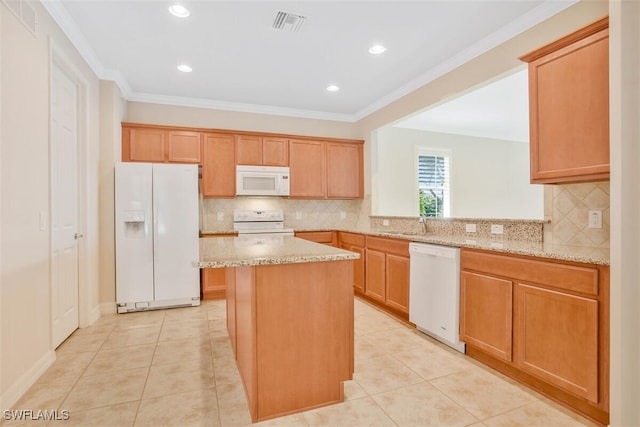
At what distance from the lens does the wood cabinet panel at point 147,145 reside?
165 inches

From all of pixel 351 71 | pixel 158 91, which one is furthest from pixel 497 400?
pixel 158 91

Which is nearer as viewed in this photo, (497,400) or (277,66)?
(497,400)

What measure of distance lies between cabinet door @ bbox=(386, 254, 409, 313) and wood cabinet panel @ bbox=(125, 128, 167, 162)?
3.20 meters

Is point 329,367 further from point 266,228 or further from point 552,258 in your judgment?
point 266,228

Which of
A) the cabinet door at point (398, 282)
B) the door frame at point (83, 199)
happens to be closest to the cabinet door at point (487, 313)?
the cabinet door at point (398, 282)

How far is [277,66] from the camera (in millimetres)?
3555

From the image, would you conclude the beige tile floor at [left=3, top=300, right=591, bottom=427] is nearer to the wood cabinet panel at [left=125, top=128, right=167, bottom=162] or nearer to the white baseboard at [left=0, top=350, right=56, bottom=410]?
the white baseboard at [left=0, top=350, right=56, bottom=410]

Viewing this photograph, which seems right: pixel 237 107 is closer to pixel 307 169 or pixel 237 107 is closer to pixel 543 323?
pixel 307 169

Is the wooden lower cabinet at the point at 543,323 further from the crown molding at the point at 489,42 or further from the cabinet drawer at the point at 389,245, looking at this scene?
the crown molding at the point at 489,42

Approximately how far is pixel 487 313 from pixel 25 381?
10.2 ft

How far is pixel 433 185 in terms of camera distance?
6211 mm

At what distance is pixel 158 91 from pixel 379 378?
4.24 meters

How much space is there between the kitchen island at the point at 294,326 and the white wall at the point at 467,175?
378 cm

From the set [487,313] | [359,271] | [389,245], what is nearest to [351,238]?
[359,271]
